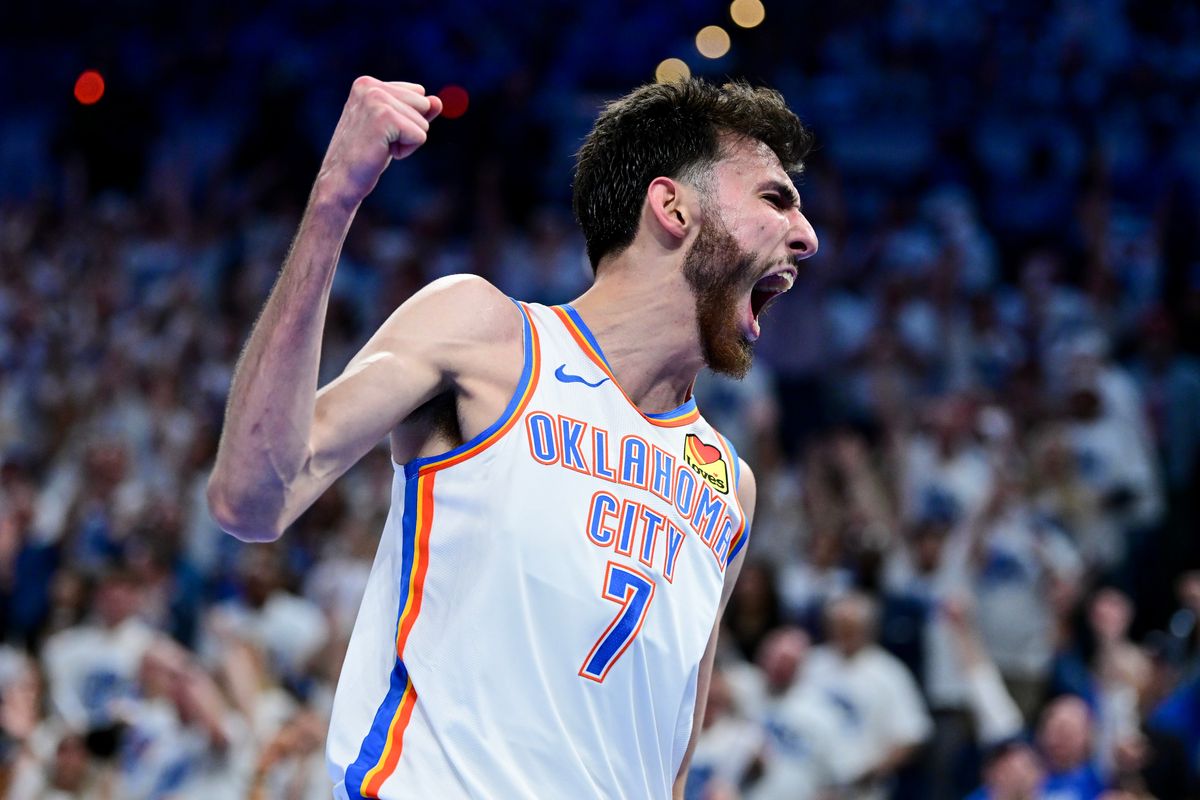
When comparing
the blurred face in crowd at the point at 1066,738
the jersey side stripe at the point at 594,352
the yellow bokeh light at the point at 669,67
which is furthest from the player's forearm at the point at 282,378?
the yellow bokeh light at the point at 669,67

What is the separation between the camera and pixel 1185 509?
1034 cm

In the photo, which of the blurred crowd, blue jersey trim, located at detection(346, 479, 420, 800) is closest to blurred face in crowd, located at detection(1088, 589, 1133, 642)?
the blurred crowd

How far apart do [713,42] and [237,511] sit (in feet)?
40.5

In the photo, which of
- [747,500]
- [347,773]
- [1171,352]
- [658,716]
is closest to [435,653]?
[347,773]

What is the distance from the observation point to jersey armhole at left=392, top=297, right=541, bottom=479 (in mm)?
2930

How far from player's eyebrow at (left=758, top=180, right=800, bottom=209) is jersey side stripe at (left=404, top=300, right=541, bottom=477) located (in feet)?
2.06

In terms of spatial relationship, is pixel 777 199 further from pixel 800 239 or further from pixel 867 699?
pixel 867 699

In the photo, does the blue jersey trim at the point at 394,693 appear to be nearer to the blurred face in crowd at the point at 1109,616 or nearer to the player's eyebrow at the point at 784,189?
the player's eyebrow at the point at 784,189

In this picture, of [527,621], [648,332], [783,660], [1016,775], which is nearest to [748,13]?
[783,660]

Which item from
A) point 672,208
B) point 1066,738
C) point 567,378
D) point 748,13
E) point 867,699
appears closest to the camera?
point 567,378

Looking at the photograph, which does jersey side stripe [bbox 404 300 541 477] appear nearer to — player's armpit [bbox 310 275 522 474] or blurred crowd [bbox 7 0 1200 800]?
player's armpit [bbox 310 275 522 474]

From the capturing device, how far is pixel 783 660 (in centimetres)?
916

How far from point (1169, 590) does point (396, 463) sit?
316 inches

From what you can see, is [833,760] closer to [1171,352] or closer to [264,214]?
[1171,352]
